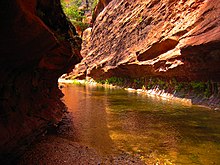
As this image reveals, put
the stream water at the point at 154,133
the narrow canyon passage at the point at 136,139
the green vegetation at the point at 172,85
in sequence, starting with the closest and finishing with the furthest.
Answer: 1. the narrow canyon passage at the point at 136,139
2. the stream water at the point at 154,133
3. the green vegetation at the point at 172,85

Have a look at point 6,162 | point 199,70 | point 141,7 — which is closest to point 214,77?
point 199,70

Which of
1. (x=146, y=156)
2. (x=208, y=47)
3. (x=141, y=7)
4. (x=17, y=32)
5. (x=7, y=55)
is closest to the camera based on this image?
(x=17, y=32)

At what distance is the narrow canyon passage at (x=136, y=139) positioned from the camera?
7273 millimetres

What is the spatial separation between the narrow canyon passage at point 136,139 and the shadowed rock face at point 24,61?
0.90 meters

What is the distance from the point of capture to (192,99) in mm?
19125

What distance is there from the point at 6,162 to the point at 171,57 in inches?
750

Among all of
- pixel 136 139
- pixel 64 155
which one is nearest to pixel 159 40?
pixel 136 139

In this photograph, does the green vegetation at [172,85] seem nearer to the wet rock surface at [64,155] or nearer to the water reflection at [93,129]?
the water reflection at [93,129]

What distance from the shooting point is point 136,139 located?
30.8ft

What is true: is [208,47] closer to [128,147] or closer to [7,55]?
[128,147]

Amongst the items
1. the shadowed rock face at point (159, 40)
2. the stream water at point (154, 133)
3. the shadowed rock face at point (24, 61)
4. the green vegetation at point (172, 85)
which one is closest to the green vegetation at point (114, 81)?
the green vegetation at point (172, 85)

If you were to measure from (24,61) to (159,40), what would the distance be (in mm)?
20481

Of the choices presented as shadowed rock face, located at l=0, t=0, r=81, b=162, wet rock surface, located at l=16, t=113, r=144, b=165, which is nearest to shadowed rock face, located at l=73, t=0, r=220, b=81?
shadowed rock face, located at l=0, t=0, r=81, b=162

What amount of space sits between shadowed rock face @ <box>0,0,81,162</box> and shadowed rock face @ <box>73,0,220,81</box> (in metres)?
11.2
